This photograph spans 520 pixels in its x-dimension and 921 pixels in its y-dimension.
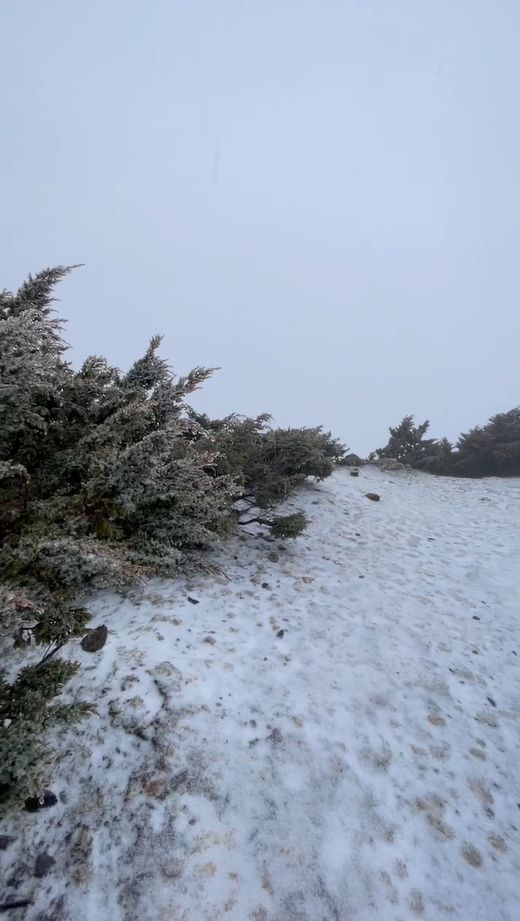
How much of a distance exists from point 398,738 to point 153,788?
2269 mm

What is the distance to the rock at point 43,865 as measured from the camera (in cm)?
295

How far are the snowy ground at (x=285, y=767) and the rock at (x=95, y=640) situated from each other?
0.11m

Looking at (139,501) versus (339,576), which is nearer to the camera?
(139,501)

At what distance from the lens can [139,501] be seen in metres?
5.04

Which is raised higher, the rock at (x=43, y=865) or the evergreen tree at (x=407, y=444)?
the evergreen tree at (x=407, y=444)

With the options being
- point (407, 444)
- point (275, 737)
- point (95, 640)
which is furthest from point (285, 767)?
point (407, 444)

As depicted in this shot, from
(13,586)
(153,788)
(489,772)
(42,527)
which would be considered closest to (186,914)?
(153,788)

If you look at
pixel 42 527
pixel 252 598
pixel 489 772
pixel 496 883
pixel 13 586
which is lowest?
pixel 496 883

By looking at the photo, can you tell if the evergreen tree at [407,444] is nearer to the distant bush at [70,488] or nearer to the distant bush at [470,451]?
the distant bush at [470,451]

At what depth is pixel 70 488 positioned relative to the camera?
4.93 m

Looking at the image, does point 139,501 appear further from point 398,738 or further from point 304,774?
point 398,738

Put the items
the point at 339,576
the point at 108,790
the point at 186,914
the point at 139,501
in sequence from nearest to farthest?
the point at 186,914, the point at 108,790, the point at 139,501, the point at 339,576

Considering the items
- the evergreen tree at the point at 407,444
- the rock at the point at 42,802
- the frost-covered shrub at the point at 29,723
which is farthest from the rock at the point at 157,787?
the evergreen tree at the point at 407,444

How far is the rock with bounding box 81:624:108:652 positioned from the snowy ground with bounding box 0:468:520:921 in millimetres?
112
